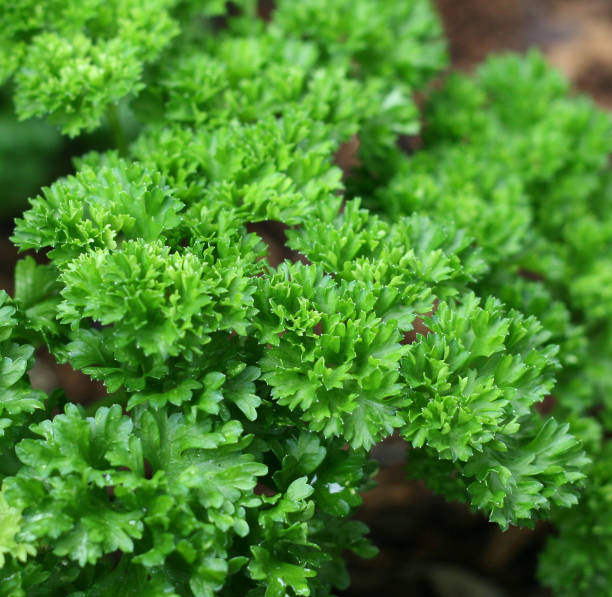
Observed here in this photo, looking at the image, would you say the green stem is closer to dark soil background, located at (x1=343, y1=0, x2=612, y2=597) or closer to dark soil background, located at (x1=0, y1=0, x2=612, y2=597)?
dark soil background, located at (x1=0, y1=0, x2=612, y2=597)

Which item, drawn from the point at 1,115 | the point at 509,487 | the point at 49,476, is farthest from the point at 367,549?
the point at 1,115

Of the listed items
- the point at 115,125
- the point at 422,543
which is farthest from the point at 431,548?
the point at 115,125

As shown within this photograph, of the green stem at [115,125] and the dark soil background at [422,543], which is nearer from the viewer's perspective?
the green stem at [115,125]

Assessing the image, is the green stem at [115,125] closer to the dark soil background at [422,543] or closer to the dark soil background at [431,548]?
the dark soil background at [422,543]

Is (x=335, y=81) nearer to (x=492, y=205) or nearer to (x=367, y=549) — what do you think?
(x=492, y=205)

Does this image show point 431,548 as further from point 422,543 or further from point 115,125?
point 115,125

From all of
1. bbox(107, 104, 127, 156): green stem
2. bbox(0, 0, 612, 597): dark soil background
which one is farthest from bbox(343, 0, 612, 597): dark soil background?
bbox(107, 104, 127, 156): green stem

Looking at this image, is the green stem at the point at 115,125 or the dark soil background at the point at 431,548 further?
the dark soil background at the point at 431,548

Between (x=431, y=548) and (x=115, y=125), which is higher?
(x=115, y=125)

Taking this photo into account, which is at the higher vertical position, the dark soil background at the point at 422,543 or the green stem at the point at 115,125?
the green stem at the point at 115,125

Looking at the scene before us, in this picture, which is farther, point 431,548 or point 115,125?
point 431,548

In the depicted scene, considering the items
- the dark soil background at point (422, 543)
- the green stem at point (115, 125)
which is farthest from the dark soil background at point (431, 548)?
the green stem at point (115, 125)

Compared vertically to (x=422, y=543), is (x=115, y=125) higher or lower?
higher
